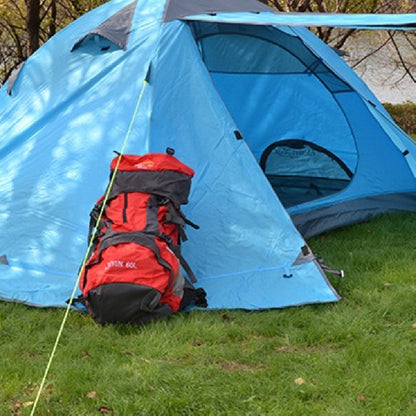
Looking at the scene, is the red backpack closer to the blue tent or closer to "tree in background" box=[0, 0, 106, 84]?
the blue tent

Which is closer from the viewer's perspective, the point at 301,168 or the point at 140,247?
the point at 140,247

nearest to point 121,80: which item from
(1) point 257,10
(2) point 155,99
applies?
(2) point 155,99

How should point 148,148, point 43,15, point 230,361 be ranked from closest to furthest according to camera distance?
point 230,361 < point 148,148 < point 43,15

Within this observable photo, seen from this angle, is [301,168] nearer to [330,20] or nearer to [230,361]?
[330,20]

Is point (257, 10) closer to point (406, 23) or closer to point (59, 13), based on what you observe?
point (406, 23)

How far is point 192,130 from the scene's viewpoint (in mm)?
4348

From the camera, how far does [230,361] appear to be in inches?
133

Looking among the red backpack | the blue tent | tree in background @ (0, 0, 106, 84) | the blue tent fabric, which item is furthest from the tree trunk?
the red backpack

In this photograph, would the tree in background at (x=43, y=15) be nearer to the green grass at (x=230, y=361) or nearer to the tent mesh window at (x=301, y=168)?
the tent mesh window at (x=301, y=168)

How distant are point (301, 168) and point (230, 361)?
3106 millimetres

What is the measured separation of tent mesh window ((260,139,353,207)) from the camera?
603 cm

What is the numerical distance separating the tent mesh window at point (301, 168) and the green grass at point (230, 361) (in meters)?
1.84

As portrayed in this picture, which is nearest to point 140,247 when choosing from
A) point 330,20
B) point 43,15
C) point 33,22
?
point 330,20

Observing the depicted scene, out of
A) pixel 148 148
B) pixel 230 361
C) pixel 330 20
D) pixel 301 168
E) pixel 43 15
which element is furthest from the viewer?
pixel 43 15
